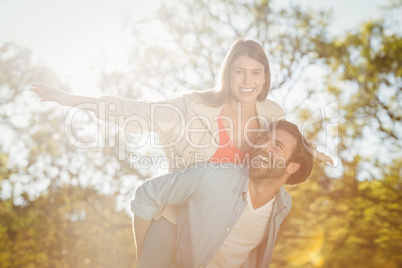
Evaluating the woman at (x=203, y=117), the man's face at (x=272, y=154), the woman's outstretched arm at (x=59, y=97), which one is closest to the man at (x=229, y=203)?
the man's face at (x=272, y=154)

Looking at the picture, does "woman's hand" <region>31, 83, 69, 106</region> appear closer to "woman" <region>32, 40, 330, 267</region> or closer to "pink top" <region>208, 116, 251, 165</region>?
"woman" <region>32, 40, 330, 267</region>

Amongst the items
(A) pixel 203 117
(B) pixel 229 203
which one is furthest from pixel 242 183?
(A) pixel 203 117

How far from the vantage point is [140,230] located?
2.89 meters

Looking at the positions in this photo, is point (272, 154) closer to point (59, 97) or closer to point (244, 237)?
point (244, 237)

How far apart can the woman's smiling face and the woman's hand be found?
1430 millimetres

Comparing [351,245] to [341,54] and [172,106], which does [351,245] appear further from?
[172,106]

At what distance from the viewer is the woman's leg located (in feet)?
9.35

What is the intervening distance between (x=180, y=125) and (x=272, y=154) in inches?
31.1

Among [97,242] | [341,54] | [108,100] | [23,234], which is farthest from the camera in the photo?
[23,234]

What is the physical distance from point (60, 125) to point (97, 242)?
4.43 metres

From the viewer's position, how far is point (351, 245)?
42.6 ft

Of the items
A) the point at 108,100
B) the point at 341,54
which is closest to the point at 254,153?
the point at 108,100

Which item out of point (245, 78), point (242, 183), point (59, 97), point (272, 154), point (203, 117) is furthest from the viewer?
point (245, 78)

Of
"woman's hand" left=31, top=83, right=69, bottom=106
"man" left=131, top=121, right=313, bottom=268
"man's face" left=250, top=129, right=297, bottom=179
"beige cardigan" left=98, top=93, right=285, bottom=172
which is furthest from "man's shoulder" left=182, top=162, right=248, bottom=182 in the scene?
"woman's hand" left=31, top=83, right=69, bottom=106
